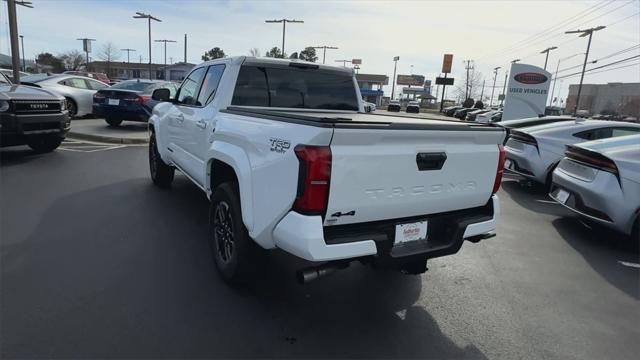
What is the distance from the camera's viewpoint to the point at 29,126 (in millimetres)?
7340

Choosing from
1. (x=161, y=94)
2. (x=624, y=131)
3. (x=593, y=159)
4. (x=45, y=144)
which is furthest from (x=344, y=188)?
(x=45, y=144)

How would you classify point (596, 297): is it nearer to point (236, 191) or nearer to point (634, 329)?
point (634, 329)

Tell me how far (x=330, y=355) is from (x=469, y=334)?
3.53 ft

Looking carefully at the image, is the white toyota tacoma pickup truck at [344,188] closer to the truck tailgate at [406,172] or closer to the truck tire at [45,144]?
the truck tailgate at [406,172]

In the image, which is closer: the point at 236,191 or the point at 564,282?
the point at 236,191

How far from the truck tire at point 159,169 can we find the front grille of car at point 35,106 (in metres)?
2.69

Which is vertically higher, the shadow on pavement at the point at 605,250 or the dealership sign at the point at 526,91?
the dealership sign at the point at 526,91

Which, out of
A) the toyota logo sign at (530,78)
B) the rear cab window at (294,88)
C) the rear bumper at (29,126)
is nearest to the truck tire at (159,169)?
the rear bumper at (29,126)

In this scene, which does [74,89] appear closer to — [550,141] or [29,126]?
[29,126]

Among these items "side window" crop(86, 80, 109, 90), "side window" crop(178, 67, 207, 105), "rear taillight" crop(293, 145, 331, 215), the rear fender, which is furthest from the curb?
"rear taillight" crop(293, 145, 331, 215)

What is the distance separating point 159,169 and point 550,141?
6963 millimetres

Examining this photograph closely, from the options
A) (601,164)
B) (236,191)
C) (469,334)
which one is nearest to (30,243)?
(236,191)

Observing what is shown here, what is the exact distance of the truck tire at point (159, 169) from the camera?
6.38 metres

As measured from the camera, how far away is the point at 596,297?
371 cm
